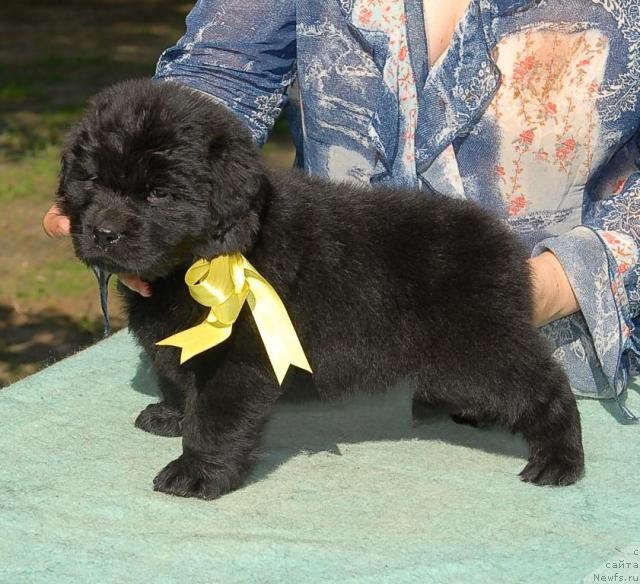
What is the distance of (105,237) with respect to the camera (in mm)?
2422

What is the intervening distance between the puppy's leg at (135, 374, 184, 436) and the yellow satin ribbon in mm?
507

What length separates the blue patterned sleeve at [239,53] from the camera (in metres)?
3.34

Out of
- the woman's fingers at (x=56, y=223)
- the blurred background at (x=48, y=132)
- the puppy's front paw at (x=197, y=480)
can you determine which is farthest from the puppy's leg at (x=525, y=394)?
the blurred background at (x=48, y=132)

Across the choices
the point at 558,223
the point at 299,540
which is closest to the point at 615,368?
the point at 558,223

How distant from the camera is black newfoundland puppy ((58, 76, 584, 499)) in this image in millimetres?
2520

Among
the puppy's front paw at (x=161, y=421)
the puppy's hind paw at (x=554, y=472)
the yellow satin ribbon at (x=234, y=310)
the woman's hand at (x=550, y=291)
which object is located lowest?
the puppy's front paw at (x=161, y=421)

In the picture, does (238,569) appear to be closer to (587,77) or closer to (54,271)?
(587,77)

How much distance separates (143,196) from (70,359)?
1.36 metres

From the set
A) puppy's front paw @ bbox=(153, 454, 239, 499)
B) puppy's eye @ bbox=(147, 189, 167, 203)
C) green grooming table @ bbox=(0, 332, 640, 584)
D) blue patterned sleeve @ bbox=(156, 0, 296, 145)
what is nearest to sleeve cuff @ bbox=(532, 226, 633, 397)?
green grooming table @ bbox=(0, 332, 640, 584)

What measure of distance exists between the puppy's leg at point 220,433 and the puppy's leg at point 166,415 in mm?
366

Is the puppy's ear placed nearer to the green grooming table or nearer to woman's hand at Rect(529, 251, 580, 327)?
the green grooming table

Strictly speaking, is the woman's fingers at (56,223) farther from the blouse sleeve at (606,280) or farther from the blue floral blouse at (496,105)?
the blouse sleeve at (606,280)

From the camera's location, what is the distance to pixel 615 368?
10.7ft

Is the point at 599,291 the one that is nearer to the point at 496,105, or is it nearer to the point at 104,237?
the point at 496,105
